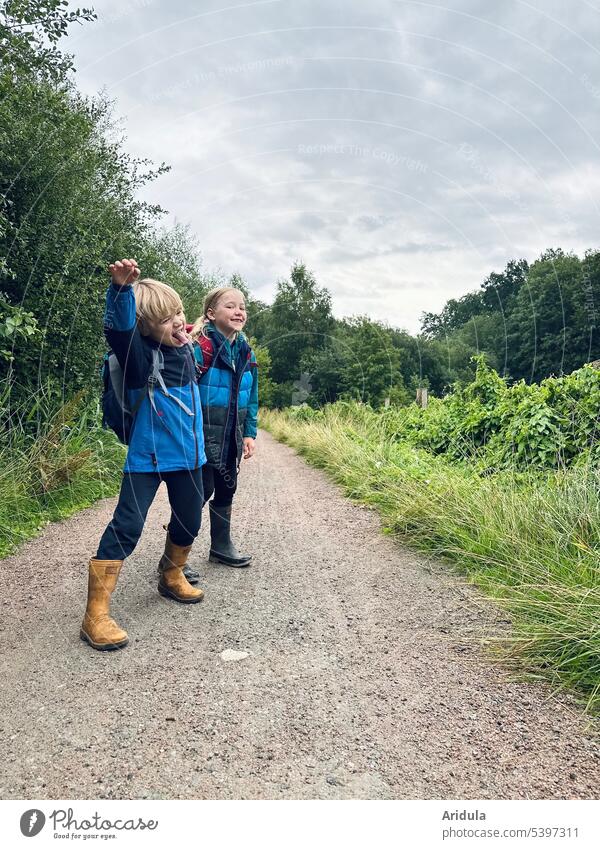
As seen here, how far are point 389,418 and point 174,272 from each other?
4907 millimetres

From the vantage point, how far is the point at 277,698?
2049 mm

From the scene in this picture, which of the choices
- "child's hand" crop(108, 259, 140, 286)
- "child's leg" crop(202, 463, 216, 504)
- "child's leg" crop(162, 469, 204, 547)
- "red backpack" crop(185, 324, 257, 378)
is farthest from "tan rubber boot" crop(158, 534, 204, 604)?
"child's hand" crop(108, 259, 140, 286)

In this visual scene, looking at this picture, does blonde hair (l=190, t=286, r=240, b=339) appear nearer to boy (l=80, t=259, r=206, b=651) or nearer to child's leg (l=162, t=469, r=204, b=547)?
boy (l=80, t=259, r=206, b=651)

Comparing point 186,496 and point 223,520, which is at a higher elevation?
point 186,496

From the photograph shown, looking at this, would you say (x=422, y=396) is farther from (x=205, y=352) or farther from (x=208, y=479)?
(x=205, y=352)

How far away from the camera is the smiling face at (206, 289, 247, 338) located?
312 centimetres

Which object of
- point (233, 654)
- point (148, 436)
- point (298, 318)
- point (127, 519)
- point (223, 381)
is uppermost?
point (298, 318)

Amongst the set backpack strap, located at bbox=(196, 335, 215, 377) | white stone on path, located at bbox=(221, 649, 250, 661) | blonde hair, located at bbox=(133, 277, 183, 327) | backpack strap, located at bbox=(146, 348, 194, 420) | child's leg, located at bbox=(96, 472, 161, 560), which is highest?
blonde hair, located at bbox=(133, 277, 183, 327)

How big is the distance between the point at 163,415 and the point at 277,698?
1313mm

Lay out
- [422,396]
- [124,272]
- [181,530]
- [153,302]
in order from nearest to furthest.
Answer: [124,272], [153,302], [181,530], [422,396]

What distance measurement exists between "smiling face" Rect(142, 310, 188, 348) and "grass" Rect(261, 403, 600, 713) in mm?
2013

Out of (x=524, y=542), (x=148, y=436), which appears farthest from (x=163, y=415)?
(x=524, y=542)

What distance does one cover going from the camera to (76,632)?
2.61 metres

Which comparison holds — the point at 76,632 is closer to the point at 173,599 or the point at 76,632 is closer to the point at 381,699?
the point at 173,599
